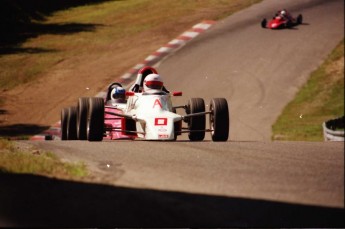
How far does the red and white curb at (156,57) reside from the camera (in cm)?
1422

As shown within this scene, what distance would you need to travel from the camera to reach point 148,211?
5.96 m

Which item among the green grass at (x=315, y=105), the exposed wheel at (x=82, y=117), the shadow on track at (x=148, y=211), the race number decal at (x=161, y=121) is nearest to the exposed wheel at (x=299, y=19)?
the green grass at (x=315, y=105)

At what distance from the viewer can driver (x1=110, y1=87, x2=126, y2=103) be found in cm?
1417

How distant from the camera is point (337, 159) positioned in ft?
28.6

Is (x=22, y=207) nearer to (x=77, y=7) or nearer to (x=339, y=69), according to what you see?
(x=77, y=7)

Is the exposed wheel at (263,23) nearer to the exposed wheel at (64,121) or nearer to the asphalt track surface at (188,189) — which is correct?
the asphalt track surface at (188,189)

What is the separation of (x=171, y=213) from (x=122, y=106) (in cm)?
831

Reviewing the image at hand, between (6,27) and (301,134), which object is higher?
(6,27)

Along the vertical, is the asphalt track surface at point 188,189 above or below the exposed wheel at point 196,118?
below

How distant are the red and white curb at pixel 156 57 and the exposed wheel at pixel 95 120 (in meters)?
1.78

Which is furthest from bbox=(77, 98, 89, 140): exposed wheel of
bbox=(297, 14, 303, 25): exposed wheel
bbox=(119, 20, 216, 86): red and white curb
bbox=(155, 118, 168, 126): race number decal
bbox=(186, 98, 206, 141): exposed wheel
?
bbox=(297, 14, 303, 25): exposed wheel

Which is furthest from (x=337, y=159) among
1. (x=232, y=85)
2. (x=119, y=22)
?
(x=232, y=85)

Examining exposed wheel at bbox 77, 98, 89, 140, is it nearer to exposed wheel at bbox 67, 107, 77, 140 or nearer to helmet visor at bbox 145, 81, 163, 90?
exposed wheel at bbox 67, 107, 77, 140

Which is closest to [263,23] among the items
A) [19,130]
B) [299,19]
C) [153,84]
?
[299,19]
